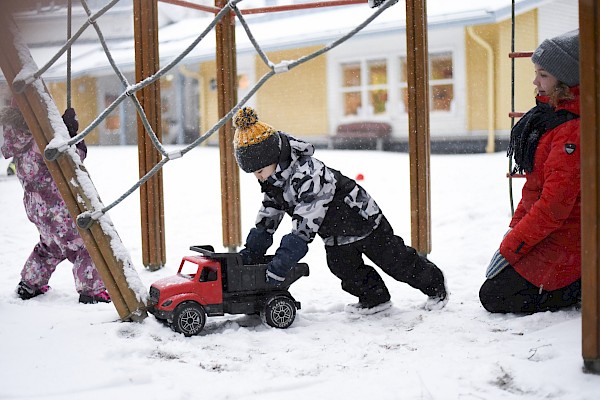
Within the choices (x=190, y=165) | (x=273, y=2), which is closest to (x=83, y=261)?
(x=190, y=165)

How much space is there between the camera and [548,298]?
11.3 ft

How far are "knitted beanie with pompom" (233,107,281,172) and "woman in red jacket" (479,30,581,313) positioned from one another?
48.3 inches

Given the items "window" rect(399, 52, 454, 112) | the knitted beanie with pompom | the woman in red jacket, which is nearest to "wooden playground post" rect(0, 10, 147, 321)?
the knitted beanie with pompom

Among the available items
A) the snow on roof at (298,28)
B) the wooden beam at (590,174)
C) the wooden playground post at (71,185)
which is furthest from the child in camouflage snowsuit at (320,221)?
the snow on roof at (298,28)

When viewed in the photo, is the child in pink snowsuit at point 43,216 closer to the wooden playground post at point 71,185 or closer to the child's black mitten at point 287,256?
the wooden playground post at point 71,185

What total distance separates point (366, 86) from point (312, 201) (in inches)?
484

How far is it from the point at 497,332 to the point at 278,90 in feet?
44.0

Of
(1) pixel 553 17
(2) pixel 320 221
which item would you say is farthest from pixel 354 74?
(2) pixel 320 221

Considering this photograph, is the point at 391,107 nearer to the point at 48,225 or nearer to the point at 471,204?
the point at 471,204

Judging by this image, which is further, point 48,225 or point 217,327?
point 48,225

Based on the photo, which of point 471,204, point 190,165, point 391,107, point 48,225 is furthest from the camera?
point 391,107

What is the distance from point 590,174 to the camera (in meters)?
2.48

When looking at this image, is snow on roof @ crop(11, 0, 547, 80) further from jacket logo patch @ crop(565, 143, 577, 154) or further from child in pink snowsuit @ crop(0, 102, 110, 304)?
jacket logo patch @ crop(565, 143, 577, 154)

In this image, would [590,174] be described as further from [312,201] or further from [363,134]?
[363,134]
